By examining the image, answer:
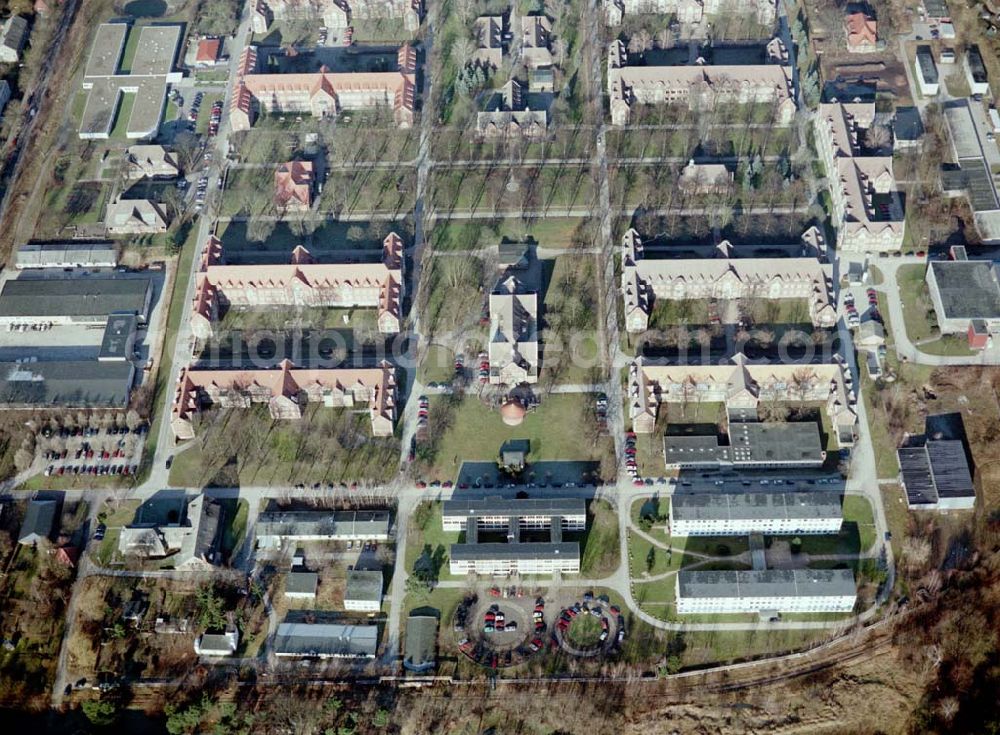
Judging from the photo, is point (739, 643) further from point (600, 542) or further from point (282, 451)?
point (282, 451)

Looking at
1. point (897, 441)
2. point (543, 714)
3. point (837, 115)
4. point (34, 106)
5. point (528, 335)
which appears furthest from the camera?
point (34, 106)

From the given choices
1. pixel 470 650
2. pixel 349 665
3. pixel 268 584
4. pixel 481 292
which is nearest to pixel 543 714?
pixel 470 650

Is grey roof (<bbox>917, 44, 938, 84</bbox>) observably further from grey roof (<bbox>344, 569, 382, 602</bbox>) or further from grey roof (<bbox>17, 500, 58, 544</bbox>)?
grey roof (<bbox>17, 500, 58, 544</bbox>)

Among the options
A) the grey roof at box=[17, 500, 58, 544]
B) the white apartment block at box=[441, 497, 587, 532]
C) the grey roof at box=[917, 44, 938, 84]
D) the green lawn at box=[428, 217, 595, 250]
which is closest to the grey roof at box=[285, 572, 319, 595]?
the white apartment block at box=[441, 497, 587, 532]

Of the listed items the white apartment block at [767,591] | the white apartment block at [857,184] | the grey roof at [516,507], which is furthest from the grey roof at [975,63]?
the grey roof at [516,507]

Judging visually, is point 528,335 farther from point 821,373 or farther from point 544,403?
point 821,373

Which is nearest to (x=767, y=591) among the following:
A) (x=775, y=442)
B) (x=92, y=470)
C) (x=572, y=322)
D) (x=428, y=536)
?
(x=775, y=442)
